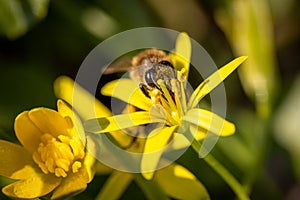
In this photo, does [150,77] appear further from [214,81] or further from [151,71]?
[214,81]

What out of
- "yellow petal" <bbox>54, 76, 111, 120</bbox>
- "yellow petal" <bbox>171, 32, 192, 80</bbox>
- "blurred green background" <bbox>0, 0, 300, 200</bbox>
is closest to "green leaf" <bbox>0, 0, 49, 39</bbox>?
"blurred green background" <bbox>0, 0, 300, 200</bbox>

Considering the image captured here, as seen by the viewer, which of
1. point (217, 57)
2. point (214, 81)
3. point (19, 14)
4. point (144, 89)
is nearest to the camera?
point (214, 81)

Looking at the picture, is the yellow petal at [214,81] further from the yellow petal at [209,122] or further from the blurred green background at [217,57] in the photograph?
the blurred green background at [217,57]

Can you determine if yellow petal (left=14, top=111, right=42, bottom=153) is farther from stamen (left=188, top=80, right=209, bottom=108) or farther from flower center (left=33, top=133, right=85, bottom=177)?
stamen (left=188, top=80, right=209, bottom=108)

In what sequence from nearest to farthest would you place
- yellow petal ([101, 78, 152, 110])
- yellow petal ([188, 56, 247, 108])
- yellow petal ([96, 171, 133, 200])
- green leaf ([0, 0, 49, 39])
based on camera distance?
yellow petal ([188, 56, 247, 108]), yellow petal ([101, 78, 152, 110]), yellow petal ([96, 171, 133, 200]), green leaf ([0, 0, 49, 39])

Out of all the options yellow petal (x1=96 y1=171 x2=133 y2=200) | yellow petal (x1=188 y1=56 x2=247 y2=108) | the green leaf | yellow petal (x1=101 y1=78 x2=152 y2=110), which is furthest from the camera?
the green leaf

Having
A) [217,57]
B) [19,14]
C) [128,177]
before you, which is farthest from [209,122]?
[217,57]
